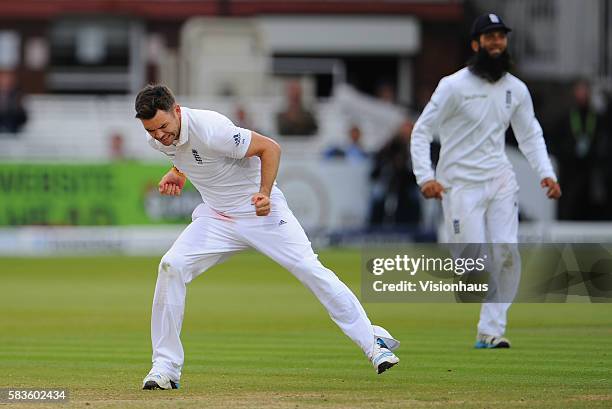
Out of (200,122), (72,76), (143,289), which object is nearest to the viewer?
(200,122)

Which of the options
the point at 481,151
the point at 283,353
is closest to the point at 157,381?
the point at 283,353

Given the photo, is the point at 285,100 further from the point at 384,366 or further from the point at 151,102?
the point at 151,102

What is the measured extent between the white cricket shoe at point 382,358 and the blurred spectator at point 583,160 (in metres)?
15.1

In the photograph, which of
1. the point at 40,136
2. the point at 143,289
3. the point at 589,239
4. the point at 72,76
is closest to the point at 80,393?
the point at 143,289

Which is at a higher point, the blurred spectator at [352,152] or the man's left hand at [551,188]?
the man's left hand at [551,188]

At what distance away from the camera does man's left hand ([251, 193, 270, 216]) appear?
840 centimetres

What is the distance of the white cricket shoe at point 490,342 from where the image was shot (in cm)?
1053

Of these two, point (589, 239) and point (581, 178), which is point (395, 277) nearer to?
point (589, 239)

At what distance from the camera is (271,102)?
27.6 m

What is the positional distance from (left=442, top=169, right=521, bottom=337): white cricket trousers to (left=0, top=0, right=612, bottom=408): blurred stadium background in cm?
43

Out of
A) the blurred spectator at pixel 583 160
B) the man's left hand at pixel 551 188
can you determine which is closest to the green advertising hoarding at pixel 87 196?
the blurred spectator at pixel 583 160

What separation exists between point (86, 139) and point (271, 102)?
335cm

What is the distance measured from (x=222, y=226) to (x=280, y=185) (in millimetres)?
14420

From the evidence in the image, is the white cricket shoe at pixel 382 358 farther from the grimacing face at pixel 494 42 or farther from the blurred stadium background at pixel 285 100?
the blurred stadium background at pixel 285 100
